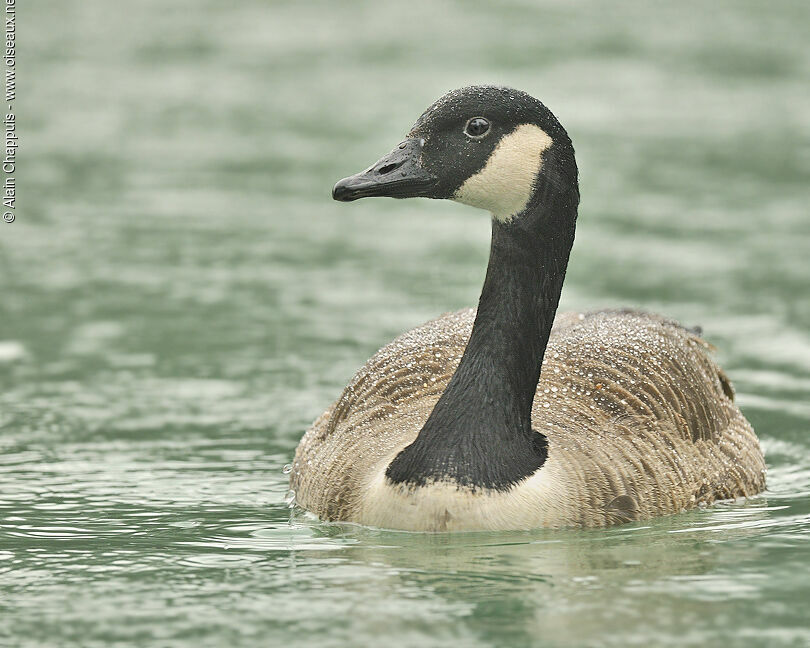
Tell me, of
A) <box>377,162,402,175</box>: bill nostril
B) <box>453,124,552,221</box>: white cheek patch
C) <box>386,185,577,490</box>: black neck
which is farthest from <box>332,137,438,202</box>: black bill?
<box>386,185,577,490</box>: black neck

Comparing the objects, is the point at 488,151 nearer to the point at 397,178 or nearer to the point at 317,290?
the point at 397,178

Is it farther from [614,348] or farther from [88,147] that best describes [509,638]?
[88,147]

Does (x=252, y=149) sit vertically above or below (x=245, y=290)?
above

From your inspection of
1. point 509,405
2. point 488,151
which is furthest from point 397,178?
point 509,405

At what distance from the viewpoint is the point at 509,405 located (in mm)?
9281

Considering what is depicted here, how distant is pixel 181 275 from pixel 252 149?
532 centimetres

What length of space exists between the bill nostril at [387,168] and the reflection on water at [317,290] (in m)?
1.99

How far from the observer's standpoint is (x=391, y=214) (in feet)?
60.7

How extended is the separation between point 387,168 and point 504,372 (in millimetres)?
1349

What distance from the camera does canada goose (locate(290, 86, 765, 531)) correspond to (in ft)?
29.5

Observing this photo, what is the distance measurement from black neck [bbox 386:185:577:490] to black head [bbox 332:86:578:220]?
16 centimetres

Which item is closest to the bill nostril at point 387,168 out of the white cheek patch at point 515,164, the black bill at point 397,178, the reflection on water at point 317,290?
the black bill at point 397,178

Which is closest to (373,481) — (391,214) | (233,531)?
(233,531)

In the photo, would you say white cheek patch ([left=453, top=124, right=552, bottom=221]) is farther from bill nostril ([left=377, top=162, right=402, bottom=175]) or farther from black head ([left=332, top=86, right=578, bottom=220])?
bill nostril ([left=377, top=162, right=402, bottom=175])
